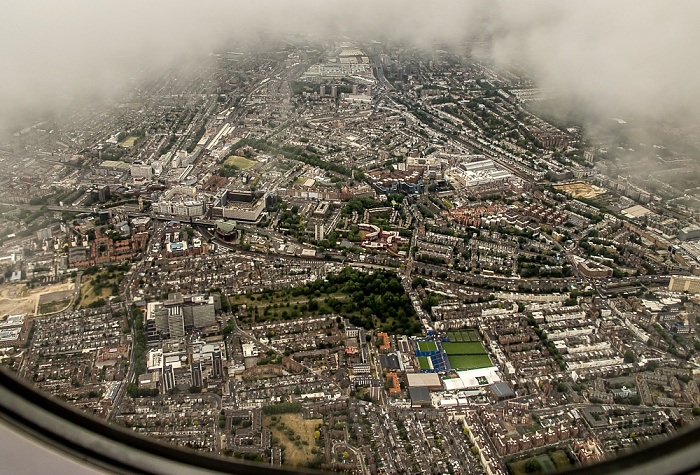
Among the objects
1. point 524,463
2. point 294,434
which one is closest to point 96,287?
point 294,434

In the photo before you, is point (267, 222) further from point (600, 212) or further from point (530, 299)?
point (600, 212)

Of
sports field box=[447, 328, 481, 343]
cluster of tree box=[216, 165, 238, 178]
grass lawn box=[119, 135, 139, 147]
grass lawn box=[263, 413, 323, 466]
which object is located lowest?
cluster of tree box=[216, 165, 238, 178]

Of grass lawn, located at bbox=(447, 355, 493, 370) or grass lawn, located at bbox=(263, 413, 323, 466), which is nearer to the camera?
grass lawn, located at bbox=(263, 413, 323, 466)

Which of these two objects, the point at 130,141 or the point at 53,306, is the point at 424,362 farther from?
the point at 130,141

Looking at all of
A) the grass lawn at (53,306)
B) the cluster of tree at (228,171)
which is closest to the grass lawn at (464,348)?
the grass lawn at (53,306)

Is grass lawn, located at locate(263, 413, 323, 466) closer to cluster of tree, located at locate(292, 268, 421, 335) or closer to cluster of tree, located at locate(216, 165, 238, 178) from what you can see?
cluster of tree, located at locate(292, 268, 421, 335)

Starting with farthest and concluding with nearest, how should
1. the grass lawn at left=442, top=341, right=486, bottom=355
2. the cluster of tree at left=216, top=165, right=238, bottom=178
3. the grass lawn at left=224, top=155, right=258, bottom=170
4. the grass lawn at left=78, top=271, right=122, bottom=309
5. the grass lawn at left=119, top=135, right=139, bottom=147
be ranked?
1. the grass lawn at left=119, top=135, right=139, bottom=147
2. the grass lawn at left=224, top=155, right=258, bottom=170
3. the cluster of tree at left=216, top=165, right=238, bottom=178
4. the grass lawn at left=78, top=271, right=122, bottom=309
5. the grass lawn at left=442, top=341, right=486, bottom=355

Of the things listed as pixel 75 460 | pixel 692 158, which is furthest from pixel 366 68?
pixel 75 460

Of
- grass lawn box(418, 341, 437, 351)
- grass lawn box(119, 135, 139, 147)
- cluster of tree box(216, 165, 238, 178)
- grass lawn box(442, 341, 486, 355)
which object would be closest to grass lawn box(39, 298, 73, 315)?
grass lawn box(418, 341, 437, 351)
